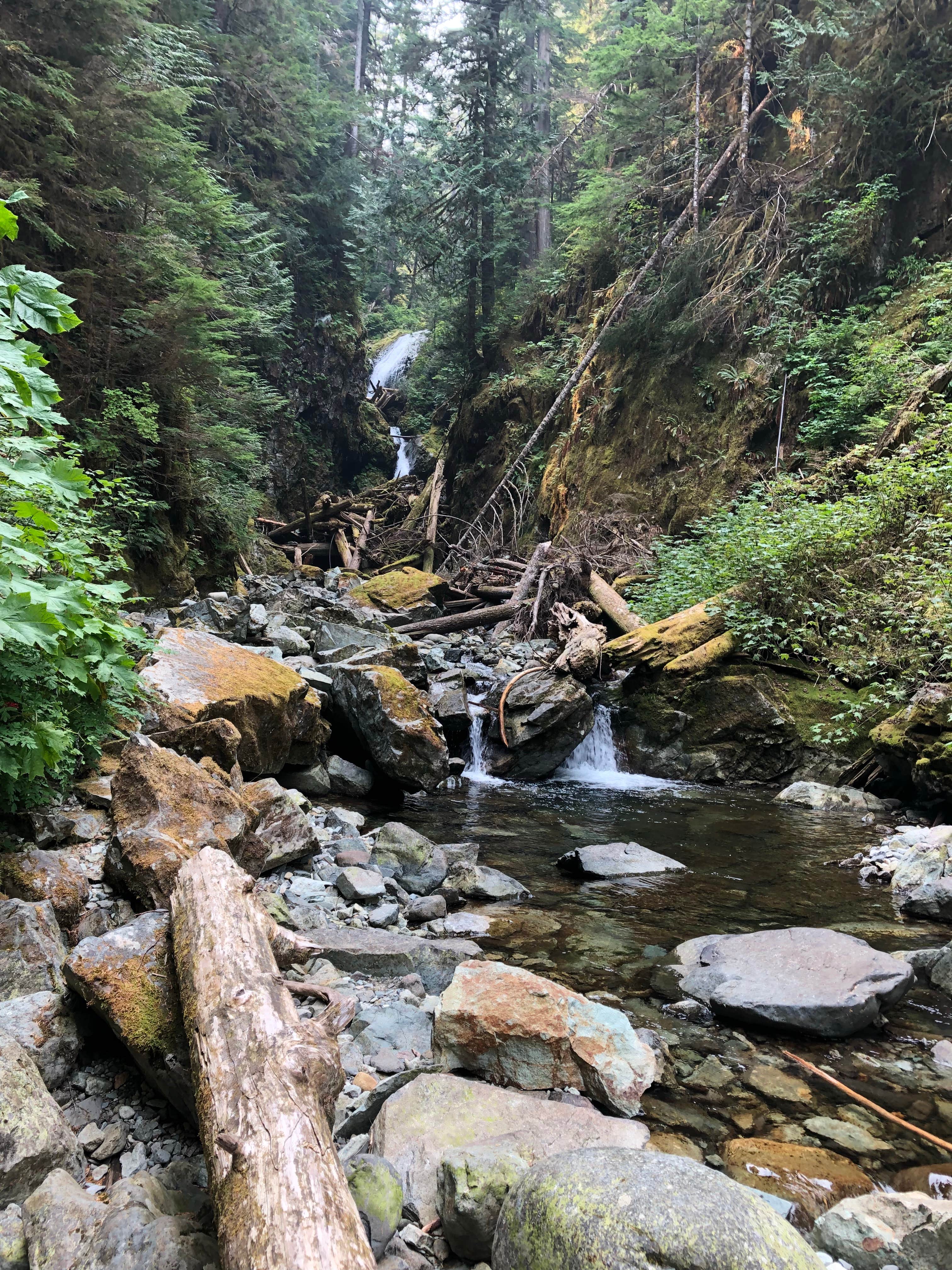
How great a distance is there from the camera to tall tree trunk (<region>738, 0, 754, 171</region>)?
14492 millimetres

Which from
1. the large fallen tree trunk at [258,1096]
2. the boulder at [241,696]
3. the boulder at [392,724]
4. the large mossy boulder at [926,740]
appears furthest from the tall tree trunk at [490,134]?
the large fallen tree trunk at [258,1096]

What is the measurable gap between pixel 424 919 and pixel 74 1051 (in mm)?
2450

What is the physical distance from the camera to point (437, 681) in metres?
9.52

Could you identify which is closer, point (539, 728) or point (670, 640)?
point (539, 728)

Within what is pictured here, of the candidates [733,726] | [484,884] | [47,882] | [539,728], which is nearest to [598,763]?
[539,728]

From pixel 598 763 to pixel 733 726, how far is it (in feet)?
6.06

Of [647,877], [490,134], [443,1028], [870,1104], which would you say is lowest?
[647,877]

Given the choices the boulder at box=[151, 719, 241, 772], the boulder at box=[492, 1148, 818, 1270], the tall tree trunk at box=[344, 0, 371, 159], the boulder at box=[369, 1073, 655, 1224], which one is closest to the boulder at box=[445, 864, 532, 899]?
the boulder at box=[151, 719, 241, 772]

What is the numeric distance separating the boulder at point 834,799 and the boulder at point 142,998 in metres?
6.52

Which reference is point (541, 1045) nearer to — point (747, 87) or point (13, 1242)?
point (13, 1242)

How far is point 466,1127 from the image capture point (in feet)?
7.92

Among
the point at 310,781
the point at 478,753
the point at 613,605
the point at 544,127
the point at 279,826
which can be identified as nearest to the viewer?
the point at 279,826

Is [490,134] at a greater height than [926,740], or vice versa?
[490,134]

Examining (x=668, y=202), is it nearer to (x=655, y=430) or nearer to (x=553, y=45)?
(x=655, y=430)
